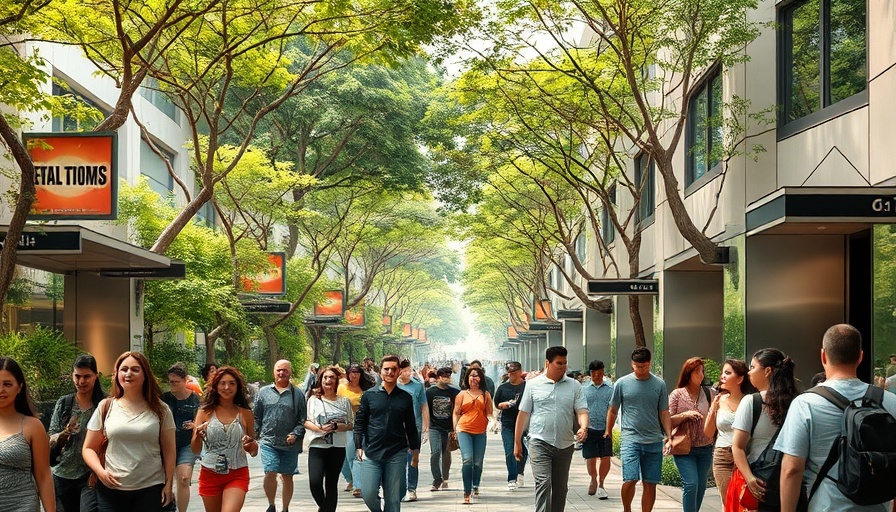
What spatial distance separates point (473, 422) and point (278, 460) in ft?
13.0

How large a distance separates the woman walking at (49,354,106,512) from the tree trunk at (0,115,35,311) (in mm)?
3564

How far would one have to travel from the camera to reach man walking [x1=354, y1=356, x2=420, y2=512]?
12.0 metres

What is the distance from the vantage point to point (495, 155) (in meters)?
30.9

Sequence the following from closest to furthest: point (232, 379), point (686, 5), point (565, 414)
Result: point (232, 379)
point (565, 414)
point (686, 5)

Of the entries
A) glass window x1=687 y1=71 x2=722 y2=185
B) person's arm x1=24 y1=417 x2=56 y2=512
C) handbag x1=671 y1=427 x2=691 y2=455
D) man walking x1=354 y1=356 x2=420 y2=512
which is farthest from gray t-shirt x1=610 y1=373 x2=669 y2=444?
glass window x1=687 y1=71 x2=722 y2=185

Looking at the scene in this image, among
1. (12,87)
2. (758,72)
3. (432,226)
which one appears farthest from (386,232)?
(12,87)

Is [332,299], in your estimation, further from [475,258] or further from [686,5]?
[686,5]

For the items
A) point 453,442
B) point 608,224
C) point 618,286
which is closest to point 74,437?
point 453,442

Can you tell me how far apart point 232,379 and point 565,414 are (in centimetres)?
337

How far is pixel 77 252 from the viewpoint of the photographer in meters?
16.4

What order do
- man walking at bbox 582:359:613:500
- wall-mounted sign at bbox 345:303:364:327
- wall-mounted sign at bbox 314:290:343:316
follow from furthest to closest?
1. wall-mounted sign at bbox 345:303:364:327
2. wall-mounted sign at bbox 314:290:343:316
3. man walking at bbox 582:359:613:500

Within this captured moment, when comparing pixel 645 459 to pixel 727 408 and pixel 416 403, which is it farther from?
pixel 416 403

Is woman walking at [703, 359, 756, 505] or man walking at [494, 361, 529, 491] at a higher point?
woman walking at [703, 359, 756, 505]

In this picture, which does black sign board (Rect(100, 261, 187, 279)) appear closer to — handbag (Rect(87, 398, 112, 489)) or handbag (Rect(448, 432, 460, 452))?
handbag (Rect(448, 432, 460, 452))
